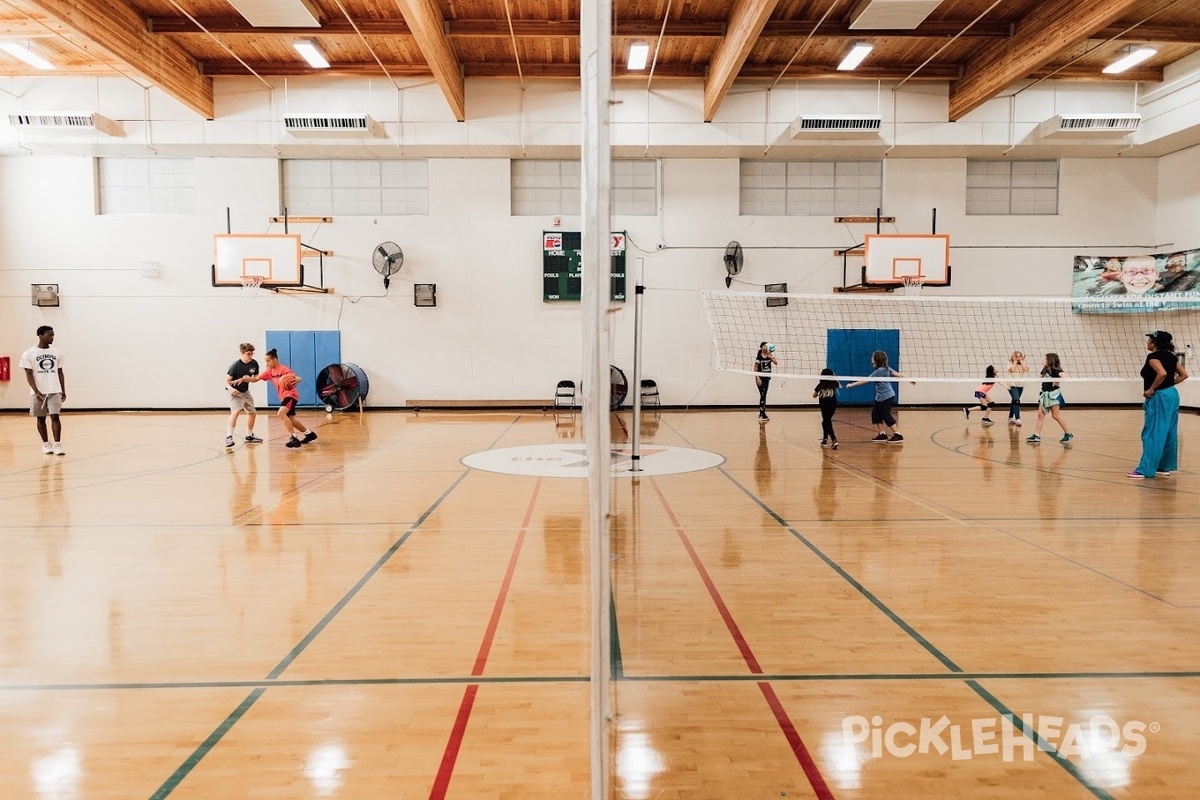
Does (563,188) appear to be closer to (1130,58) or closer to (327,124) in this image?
(327,124)

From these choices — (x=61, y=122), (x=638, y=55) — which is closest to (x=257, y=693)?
(x=638, y=55)

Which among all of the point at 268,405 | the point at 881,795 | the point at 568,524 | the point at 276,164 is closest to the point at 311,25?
the point at 276,164

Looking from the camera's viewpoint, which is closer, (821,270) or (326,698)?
(326,698)

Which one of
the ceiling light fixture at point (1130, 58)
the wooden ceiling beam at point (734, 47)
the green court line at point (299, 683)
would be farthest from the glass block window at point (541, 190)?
the green court line at point (299, 683)

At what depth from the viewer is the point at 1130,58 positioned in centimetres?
1370

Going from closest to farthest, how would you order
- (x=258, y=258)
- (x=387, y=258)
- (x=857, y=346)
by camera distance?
1. (x=258, y=258)
2. (x=387, y=258)
3. (x=857, y=346)

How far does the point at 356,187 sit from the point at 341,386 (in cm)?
458

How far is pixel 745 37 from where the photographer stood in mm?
11984

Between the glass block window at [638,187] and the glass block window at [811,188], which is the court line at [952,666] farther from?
the glass block window at [811,188]

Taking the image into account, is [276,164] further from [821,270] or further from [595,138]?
[595,138]

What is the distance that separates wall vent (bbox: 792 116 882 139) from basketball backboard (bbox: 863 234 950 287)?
88.9 inches

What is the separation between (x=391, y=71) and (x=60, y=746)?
15130 millimetres

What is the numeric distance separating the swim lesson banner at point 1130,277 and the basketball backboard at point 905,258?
3961 millimetres

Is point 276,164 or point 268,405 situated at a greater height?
point 276,164
